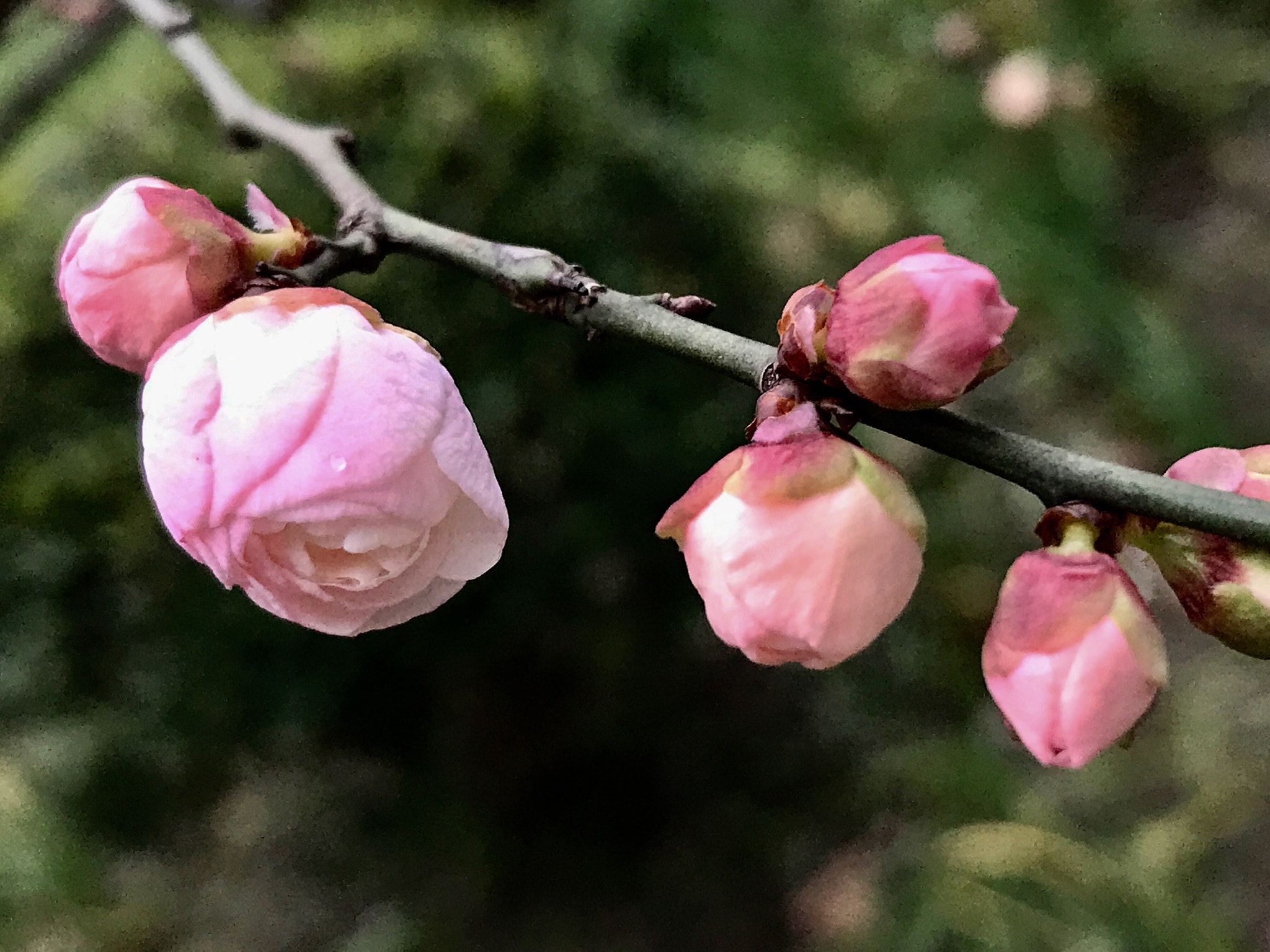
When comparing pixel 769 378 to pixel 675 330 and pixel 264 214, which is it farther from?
pixel 264 214

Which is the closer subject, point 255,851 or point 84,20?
point 84,20

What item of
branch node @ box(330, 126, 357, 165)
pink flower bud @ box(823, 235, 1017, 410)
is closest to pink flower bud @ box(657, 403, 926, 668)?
pink flower bud @ box(823, 235, 1017, 410)

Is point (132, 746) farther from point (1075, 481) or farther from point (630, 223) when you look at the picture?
point (1075, 481)

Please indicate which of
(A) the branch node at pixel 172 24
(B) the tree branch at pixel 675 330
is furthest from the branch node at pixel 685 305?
(A) the branch node at pixel 172 24

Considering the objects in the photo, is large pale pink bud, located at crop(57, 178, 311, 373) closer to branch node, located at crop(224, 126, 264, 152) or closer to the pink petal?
the pink petal

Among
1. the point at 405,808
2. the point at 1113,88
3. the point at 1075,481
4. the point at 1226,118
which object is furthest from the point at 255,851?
the point at 1226,118

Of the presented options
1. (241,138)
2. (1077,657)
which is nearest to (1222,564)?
(1077,657)
